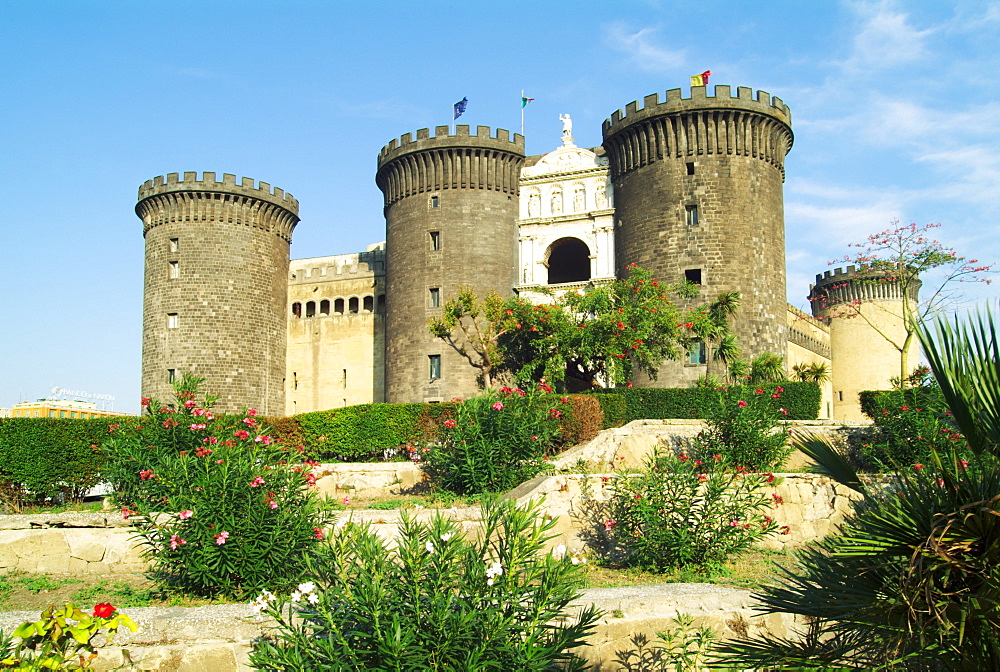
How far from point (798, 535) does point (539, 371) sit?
15928 mm

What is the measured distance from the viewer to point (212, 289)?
34938 mm

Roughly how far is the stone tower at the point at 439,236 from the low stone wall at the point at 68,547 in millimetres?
19896

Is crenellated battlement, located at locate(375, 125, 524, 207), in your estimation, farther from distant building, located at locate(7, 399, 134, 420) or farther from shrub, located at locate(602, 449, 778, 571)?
distant building, located at locate(7, 399, 134, 420)

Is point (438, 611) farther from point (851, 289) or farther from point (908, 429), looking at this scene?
point (851, 289)

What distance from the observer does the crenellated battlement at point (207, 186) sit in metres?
35.4

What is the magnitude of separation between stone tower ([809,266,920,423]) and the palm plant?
1602 inches

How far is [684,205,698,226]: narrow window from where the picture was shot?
29.8 m

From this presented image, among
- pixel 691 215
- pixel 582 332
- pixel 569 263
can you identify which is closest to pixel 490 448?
pixel 582 332

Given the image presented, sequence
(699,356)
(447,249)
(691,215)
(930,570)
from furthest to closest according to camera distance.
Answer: (447,249)
(691,215)
(699,356)
(930,570)

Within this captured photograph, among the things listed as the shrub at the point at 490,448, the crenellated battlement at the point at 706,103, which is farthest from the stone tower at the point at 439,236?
the shrub at the point at 490,448

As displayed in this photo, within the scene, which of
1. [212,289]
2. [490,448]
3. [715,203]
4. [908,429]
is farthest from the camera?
[212,289]

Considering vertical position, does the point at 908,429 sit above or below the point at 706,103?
below

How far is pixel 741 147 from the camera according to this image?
3011 centimetres

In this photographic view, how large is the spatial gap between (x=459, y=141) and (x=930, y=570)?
101 feet
